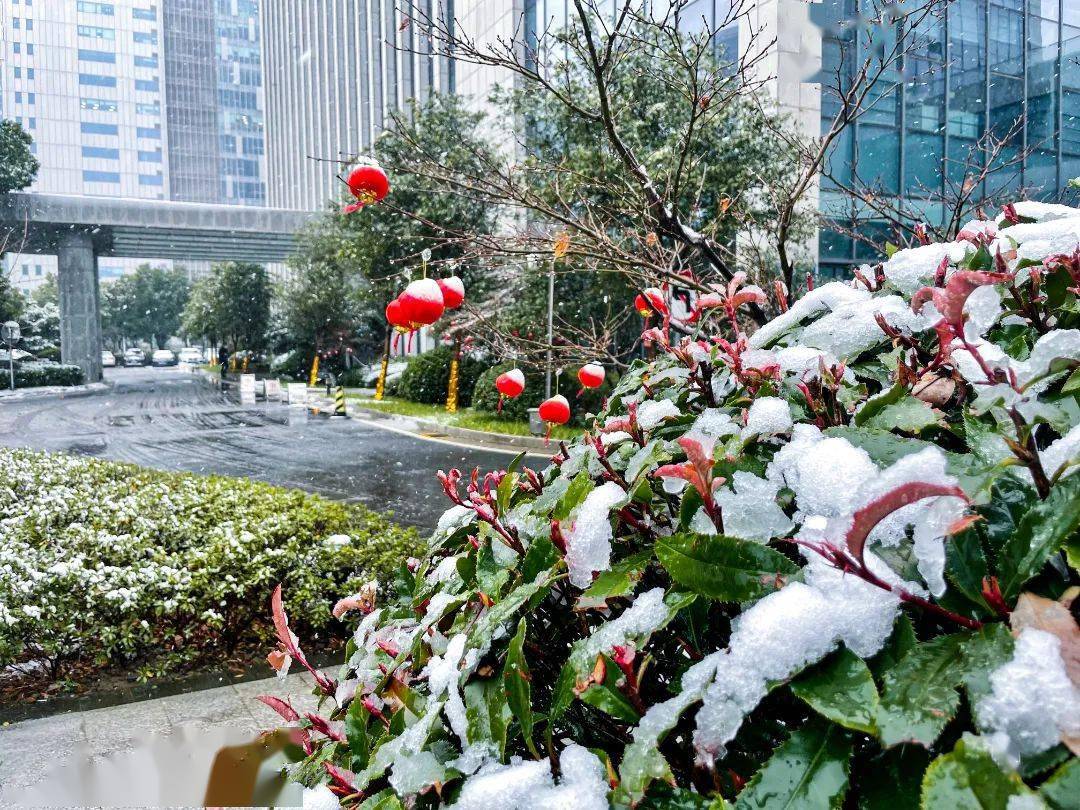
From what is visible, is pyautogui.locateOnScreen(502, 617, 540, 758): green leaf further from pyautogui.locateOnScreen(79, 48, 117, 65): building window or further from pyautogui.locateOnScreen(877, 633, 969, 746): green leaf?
pyautogui.locateOnScreen(79, 48, 117, 65): building window

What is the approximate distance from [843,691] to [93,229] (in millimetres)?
38975

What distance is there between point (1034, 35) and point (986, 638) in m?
18.4

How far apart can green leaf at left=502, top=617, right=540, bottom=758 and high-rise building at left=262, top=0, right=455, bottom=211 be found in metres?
34.0

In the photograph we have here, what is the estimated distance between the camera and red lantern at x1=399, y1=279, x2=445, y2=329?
10.6 ft

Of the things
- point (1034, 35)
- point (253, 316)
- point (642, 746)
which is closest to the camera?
point (642, 746)

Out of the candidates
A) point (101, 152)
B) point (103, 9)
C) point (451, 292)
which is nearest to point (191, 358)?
point (103, 9)

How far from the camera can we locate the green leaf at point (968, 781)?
0.55m

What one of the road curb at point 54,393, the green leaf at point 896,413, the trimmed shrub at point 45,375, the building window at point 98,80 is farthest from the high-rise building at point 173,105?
the green leaf at point 896,413

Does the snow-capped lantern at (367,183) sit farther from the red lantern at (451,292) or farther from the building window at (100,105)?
the building window at (100,105)

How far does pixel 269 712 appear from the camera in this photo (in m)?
3.67

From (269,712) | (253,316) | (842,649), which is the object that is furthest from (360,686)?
(253,316)

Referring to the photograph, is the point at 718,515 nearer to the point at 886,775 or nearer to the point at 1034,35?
the point at 886,775

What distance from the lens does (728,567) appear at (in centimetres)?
82

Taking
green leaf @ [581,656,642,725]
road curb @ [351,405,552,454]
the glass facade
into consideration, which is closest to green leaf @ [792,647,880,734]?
green leaf @ [581,656,642,725]
